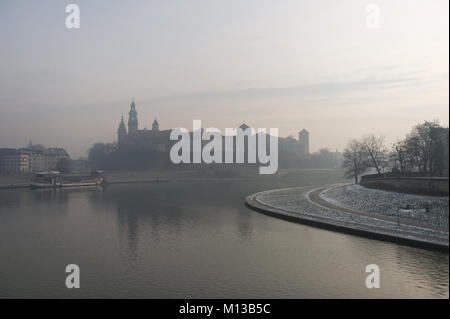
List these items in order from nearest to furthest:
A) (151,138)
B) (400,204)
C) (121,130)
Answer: (400,204) < (151,138) < (121,130)

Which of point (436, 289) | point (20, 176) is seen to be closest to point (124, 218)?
point (436, 289)

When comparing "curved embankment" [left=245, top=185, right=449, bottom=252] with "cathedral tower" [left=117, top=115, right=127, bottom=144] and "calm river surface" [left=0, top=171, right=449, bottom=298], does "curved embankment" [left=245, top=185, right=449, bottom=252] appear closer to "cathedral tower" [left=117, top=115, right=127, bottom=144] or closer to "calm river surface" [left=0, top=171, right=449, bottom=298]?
"calm river surface" [left=0, top=171, right=449, bottom=298]

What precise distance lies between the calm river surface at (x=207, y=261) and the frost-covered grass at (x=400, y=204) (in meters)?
3.20

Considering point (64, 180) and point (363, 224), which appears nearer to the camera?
point (363, 224)

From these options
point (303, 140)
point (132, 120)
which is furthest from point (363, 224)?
point (303, 140)

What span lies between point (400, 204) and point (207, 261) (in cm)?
1543

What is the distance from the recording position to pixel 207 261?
58.2 feet

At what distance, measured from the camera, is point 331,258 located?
17672 mm

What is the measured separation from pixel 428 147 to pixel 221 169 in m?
77.0

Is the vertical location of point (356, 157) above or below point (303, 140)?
below

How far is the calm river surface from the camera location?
45.0 feet

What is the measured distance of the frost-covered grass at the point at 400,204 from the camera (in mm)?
19688

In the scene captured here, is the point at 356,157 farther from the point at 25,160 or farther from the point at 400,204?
the point at 25,160

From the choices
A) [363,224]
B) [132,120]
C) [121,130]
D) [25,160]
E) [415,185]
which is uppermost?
[132,120]
